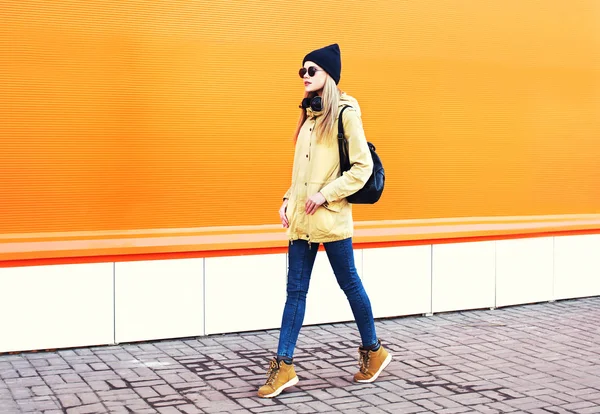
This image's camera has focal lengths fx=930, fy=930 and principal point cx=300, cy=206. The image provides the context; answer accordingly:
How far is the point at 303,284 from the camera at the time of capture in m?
5.29

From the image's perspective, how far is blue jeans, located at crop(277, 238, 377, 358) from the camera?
17.2 ft

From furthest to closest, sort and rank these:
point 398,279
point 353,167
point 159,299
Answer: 1. point 398,279
2. point 159,299
3. point 353,167

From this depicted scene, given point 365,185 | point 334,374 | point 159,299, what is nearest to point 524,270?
point 334,374

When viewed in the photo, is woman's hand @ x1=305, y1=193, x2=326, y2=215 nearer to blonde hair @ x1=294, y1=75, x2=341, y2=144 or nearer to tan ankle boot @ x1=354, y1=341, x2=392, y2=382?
blonde hair @ x1=294, y1=75, x2=341, y2=144

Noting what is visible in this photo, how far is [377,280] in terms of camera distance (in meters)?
7.27

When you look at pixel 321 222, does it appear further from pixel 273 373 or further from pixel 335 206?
pixel 273 373

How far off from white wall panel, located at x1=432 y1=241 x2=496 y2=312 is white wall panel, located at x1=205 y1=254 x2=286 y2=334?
56.5 inches

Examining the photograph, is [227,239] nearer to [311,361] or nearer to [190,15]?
[311,361]

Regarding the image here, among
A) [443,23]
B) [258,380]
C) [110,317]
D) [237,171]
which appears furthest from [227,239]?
[443,23]

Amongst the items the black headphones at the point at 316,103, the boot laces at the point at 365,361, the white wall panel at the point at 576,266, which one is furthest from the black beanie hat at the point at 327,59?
the white wall panel at the point at 576,266

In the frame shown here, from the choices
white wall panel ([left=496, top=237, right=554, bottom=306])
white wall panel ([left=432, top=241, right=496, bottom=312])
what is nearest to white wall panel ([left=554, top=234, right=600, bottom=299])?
white wall panel ([left=496, top=237, right=554, bottom=306])

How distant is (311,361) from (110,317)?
1.40 metres

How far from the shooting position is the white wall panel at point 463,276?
758cm

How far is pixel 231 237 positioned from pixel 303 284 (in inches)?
58.3
